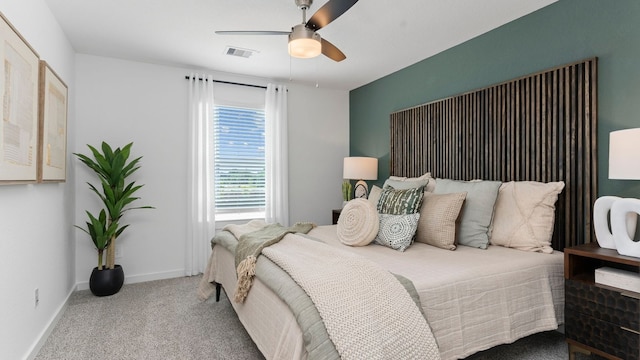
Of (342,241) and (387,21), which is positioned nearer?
(342,241)

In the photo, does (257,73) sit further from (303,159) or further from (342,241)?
(342,241)

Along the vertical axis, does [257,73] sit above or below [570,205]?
above

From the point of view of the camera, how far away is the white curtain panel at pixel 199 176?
402cm

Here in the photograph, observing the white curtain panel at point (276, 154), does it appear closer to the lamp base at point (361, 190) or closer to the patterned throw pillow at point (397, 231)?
the lamp base at point (361, 190)

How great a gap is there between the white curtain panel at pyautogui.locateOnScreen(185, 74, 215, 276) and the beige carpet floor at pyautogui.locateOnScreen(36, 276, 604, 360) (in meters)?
0.75

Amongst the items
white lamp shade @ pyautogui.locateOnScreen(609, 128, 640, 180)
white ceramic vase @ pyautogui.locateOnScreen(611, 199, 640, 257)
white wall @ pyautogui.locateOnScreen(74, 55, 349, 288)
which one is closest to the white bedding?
white ceramic vase @ pyautogui.locateOnScreen(611, 199, 640, 257)

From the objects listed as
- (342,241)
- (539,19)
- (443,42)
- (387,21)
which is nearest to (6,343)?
(342,241)

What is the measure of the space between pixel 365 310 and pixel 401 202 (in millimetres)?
1429

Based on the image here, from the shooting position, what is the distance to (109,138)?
3.70 m

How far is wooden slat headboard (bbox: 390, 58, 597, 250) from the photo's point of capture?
2.36 meters

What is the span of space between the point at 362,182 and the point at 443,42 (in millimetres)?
1927

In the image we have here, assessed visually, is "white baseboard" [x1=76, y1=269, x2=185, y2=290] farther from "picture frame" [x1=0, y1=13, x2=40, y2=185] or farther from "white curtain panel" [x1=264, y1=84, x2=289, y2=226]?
"picture frame" [x1=0, y1=13, x2=40, y2=185]

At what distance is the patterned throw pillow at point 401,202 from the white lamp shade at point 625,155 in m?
1.20

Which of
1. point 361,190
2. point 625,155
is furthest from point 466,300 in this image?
point 361,190
